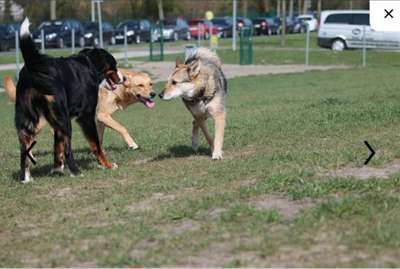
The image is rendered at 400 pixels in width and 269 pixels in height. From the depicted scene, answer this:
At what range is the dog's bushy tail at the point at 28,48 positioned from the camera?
768cm

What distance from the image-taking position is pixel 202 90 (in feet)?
30.1

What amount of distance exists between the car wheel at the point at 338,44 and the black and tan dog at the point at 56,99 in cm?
3449

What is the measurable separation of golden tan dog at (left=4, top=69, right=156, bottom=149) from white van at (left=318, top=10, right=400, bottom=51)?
31022 mm

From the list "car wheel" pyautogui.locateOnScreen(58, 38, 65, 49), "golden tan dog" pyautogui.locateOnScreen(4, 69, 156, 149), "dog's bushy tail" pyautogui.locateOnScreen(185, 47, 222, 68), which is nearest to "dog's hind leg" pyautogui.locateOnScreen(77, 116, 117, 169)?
"golden tan dog" pyautogui.locateOnScreen(4, 69, 156, 149)

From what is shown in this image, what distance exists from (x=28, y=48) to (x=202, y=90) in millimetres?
2349

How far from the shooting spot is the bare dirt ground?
2839 cm

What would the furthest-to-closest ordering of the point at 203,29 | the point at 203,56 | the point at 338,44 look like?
the point at 203,29
the point at 338,44
the point at 203,56

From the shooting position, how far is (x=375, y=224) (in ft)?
17.1

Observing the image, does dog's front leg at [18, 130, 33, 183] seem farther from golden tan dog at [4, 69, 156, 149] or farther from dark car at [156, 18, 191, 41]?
dark car at [156, 18, 191, 41]

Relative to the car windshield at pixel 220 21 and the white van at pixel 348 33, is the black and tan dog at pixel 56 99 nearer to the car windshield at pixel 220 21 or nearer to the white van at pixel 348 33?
the white van at pixel 348 33

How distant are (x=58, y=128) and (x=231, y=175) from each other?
6.67ft

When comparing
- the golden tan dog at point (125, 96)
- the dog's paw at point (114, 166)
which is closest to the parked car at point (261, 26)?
the golden tan dog at point (125, 96)

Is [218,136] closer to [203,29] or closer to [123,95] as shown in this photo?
[123,95]

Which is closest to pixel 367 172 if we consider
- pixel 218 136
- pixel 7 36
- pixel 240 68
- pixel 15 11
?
pixel 218 136
